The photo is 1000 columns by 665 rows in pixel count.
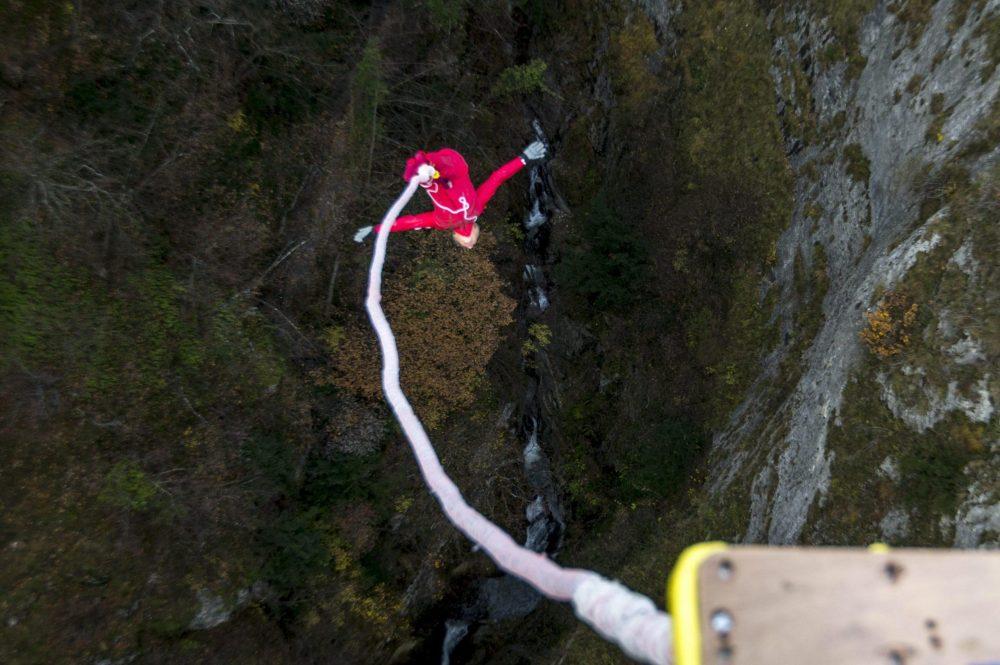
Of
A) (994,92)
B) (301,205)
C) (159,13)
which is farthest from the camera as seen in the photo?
(301,205)

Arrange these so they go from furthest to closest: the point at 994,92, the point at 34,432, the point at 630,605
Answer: the point at 34,432
the point at 994,92
the point at 630,605

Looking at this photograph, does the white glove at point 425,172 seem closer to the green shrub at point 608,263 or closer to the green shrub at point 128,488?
the green shrub at point 608,263

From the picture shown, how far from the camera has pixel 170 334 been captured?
8250mm

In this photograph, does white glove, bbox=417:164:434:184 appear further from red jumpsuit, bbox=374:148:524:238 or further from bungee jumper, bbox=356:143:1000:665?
bungee jumper, bbox=356:143:1000:665

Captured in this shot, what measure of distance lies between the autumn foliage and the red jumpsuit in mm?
4348

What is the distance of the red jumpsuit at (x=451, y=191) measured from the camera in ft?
20.6

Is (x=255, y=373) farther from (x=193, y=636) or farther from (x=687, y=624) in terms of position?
(x=687, y=624)

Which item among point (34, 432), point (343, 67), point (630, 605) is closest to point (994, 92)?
point (630, 605)

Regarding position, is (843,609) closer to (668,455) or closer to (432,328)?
(668,455)

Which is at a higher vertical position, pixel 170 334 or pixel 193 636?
pixel 170 334

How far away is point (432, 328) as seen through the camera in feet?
30.2

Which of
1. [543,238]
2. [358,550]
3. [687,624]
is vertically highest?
[687,624]

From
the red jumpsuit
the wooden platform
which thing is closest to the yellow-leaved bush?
the red jumpsuit

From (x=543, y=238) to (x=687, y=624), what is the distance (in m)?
10.8
